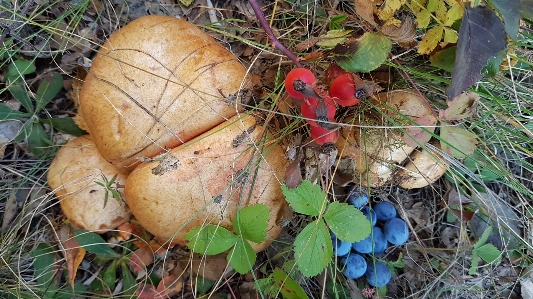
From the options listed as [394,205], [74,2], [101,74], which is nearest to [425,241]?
[394,205]

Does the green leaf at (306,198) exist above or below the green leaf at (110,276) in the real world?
above

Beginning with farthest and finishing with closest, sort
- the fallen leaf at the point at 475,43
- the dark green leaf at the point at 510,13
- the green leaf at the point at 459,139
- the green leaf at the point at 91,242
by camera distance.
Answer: the green leaf at the point at 91,242, the green leaf at the point at 459,139, the fallen leaf at the point at 475,43, the dark green leaf at the point at 510,13

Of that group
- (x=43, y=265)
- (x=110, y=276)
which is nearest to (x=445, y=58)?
(x=110, y=276)

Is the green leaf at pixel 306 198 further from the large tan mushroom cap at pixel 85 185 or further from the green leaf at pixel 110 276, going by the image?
the green leaf at pixel 110 276

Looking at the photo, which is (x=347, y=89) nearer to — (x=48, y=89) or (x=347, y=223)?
(x=347, y=223)

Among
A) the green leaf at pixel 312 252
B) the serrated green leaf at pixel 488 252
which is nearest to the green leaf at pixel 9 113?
the green leaf at pixel 312 252

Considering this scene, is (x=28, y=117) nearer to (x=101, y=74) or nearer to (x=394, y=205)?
(x=101, y=74)

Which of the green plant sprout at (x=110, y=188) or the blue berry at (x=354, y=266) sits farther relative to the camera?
the blue berry at (x=354, y=266)

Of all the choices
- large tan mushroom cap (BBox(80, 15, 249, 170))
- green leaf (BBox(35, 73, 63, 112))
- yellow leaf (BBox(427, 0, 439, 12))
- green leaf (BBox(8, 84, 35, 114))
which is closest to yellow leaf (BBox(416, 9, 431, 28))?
yellow leaf (BBox(427, 0, 439, 12))
